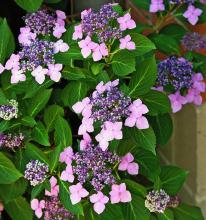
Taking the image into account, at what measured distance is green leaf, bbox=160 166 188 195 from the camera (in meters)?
1.65

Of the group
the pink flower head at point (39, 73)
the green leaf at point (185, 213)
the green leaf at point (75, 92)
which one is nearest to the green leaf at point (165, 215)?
the green leaf at point (185, 213)

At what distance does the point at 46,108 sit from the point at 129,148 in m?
0.28

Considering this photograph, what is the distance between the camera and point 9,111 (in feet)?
4.76

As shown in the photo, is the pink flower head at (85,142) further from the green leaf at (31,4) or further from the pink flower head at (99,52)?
the green leaf at (31,4)

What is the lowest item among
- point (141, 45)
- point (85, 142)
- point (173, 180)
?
point (173, 180)

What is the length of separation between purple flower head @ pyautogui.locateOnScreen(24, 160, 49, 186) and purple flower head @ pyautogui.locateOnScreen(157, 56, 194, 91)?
0.46 meters

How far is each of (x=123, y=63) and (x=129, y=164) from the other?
1.00ft

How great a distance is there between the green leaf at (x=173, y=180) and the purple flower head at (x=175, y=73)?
26 cm

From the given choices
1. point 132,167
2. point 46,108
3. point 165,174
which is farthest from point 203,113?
point 46,108

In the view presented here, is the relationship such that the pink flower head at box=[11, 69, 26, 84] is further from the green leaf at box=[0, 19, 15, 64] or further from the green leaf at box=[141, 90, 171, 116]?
the green leaf at box=[141, 90, 171, 116]

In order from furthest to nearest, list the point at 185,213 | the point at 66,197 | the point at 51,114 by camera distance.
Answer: the point at 185,213
the point at 51,114
the point at 66,197

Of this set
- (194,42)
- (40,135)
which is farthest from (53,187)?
(194,42)

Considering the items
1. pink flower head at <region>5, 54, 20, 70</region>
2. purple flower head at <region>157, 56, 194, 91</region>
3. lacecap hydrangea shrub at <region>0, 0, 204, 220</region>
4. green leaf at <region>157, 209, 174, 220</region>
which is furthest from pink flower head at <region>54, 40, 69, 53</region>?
green leaf at <region>157, 209, 174, 220</region>

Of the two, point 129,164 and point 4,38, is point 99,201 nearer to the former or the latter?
point 129,164
